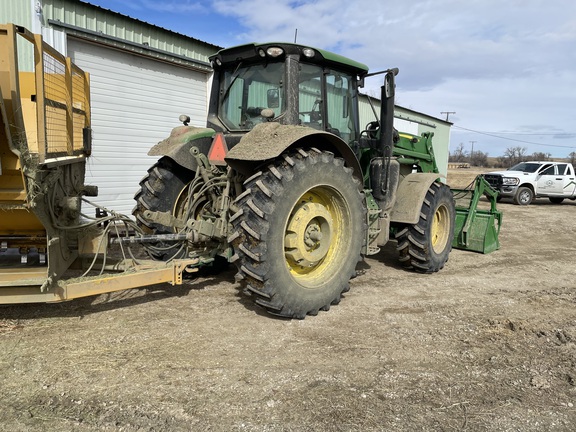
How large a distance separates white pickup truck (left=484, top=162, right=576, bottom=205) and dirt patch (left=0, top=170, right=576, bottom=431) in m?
13.5

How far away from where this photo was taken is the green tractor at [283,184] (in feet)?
12.1

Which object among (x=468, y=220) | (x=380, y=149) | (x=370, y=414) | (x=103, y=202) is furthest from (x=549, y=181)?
(x=370, y=414)

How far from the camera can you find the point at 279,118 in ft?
14.0

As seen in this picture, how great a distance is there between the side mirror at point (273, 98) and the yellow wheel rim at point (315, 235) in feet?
3.14

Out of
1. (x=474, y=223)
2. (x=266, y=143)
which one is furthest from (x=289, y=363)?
(x=474, y=223)

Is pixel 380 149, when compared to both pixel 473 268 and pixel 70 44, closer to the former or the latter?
pixel 473 268

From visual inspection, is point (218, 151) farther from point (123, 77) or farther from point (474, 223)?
point (123, 77)

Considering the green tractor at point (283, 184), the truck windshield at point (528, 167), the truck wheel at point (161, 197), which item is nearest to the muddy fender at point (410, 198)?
the green tractor at point (283, 184)

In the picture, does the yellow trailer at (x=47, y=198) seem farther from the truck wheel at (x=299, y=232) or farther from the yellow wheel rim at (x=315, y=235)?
the yellow wheel rim at (x=315, y=235)

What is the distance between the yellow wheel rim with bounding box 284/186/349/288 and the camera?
4082 millimetres

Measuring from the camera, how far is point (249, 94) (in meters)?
4.72

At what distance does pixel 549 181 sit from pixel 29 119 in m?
18.8

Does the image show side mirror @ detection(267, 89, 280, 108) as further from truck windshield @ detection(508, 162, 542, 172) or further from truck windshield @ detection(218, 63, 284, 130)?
truck windshield @ detection(508, 162, 542, 172)

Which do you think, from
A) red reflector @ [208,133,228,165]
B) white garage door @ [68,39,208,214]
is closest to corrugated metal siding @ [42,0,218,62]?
white garage door @ [68,39,208,214]
